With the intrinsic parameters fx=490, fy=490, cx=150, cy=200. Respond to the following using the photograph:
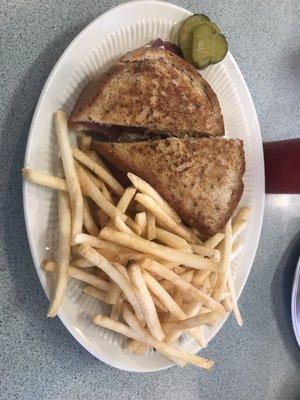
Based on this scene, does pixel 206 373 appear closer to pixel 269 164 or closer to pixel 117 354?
pixel 117 354

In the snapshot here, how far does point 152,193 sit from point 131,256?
199 millimetres

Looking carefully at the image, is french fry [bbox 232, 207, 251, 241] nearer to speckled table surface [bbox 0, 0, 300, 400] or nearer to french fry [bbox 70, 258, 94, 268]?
speckled table surface [bbox 0, 0, 300, 400]

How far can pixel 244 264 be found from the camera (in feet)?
6.23

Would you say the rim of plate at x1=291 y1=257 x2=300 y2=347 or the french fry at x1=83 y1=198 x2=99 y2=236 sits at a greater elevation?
the french fry at x1=83 y1=198 x2=99 y2=236

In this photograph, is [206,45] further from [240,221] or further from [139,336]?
[139,336]

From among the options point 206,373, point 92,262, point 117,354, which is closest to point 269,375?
point 206,373

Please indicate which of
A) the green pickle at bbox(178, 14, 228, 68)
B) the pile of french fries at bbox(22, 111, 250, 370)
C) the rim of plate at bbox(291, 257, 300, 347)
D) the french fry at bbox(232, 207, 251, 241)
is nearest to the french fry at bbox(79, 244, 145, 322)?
the pile of french fries at bbox(22, 111, 250, 370)

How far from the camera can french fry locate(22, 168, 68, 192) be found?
1.30m

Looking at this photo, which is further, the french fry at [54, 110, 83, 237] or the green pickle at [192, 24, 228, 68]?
the green pickle at [192, 24, 228, 68]

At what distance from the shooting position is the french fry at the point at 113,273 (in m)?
1.27

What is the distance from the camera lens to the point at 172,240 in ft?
4.72

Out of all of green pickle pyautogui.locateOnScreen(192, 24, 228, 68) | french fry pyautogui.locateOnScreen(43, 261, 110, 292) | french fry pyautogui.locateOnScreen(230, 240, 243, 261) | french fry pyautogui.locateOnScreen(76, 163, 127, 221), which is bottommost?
french fry pyautogui.locateOnScreen(230, 240, 243, 261)

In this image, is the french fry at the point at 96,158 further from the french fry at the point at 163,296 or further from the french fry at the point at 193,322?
the french fry at the point at 193,322

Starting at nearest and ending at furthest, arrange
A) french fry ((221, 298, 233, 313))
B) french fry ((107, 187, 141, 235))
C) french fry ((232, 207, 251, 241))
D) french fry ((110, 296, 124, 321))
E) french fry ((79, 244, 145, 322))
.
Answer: french fry ((79, 244, 145, 322))
french fry ((107, 187, 141, 235))
french fry ((110, 296, 124, 321))
french fry ((221, 298, 233, 313))
french fry ((232, 207, 251, 241))
